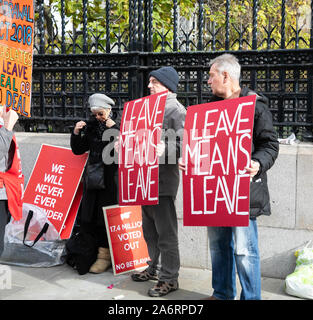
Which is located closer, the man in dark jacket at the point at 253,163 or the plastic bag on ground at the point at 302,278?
the man in dark jacket at the point at 253,163

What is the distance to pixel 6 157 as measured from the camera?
15.2 feet

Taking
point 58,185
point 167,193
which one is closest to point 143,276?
point 167,193

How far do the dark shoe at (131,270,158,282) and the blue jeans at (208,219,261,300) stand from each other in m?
0.91

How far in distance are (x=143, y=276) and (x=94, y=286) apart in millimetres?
484

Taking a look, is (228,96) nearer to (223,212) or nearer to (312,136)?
(223,212)

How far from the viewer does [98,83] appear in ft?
20.7

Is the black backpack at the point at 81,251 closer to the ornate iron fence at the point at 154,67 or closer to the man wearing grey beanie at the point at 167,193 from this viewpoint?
the man wearing grey beanie at the point at 167,193

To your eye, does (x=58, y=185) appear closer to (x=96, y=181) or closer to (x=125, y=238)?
(x=96, y=181)

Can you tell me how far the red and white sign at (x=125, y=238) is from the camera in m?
5.46

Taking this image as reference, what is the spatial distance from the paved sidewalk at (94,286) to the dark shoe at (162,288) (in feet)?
0.15

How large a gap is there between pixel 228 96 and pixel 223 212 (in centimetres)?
88

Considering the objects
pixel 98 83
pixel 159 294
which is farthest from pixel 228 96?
pixel 98 83

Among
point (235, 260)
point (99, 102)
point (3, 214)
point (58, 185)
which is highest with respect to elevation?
point (99, 102)

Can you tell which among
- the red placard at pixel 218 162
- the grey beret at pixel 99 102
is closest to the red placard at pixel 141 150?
the red placard at pixel 218 162
